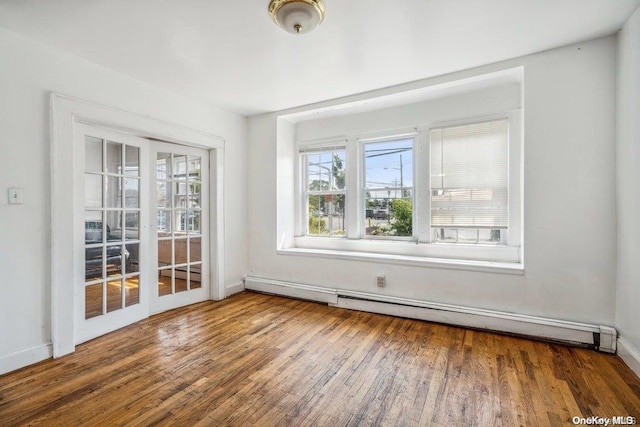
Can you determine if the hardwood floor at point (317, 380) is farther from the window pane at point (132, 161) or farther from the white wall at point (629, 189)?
the window pane at point (132, 161)

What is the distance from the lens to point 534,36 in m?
2.47

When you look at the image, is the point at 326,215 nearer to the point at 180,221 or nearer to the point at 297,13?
the point at 180,221

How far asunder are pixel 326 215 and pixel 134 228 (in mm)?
2459

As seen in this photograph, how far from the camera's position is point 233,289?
14.2 feet

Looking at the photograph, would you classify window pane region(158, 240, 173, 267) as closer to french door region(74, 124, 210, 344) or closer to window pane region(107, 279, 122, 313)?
french door region(74, 124, 210, 344)

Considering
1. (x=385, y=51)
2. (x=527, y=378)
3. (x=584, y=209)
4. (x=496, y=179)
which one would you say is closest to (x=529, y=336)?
(x=527, y=378)

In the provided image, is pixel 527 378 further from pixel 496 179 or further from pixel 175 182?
pixel 175 182

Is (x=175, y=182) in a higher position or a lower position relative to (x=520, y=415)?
higher

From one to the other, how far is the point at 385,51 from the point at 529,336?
116 inches

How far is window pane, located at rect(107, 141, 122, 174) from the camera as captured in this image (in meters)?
3.03

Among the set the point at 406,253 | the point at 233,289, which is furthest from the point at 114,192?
the point at 406,253

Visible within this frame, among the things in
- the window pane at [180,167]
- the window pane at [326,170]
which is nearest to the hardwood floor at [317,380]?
the window pane at [180,167]

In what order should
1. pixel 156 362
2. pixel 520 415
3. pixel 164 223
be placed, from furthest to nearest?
pixel 164 223 → pixel 156 362 → pixel 520 415

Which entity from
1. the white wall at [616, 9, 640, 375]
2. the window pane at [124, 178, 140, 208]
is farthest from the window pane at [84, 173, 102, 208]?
the white wall at [616, 9, 640, 375]
